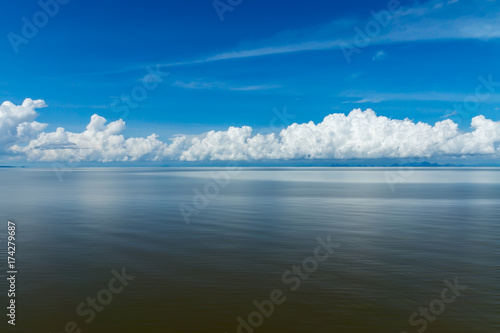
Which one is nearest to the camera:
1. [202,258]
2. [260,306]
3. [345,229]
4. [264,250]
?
[260,306]

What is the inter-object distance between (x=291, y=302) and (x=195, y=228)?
22.9 m

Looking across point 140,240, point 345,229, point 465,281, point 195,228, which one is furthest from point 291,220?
point 465,281

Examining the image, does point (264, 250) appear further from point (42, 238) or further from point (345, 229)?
point (42, 238)

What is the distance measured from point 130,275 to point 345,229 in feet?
74.9

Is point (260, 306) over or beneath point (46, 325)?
over

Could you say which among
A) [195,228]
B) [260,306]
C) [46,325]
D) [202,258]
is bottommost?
[46,325]

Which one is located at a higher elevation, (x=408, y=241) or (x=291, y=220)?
(x=291, y=220)

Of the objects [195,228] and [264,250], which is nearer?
[264,250]

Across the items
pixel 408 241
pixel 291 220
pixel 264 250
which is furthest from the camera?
pixel 291 220

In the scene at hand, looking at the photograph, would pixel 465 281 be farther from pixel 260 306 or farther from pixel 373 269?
pixel 260 306

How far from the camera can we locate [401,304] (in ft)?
62.6

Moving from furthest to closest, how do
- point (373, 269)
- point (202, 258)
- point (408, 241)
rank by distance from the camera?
point (408, 241) < point (202, 258) < point (373, 269)

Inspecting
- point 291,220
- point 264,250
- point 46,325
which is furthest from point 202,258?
point 291,220

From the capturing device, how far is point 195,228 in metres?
41.2
